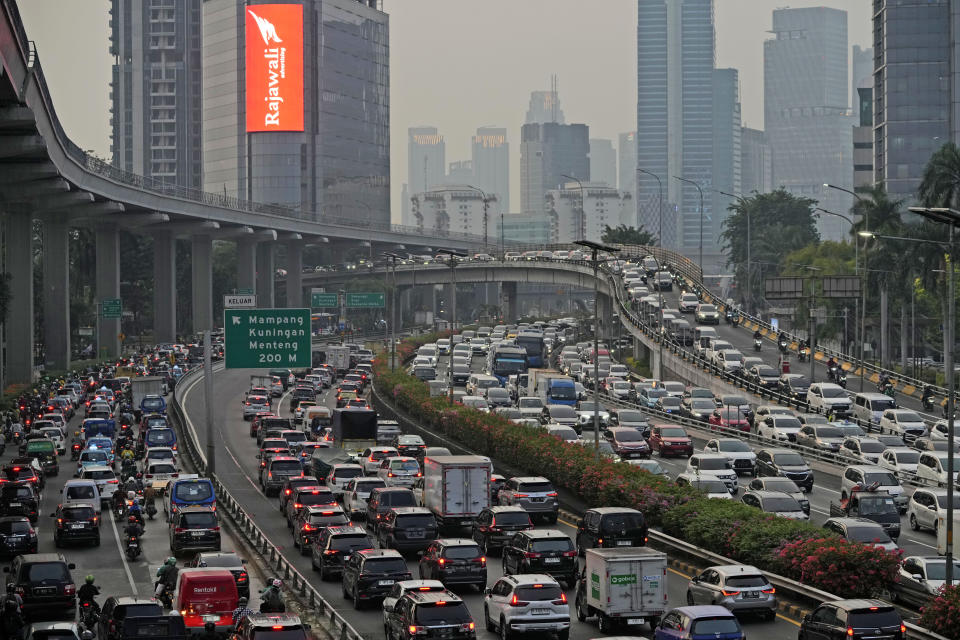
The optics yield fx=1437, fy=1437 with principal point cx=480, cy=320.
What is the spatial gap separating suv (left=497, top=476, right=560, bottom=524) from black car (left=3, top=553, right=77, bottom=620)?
1347cm

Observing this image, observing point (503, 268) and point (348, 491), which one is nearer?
point (348, 491)

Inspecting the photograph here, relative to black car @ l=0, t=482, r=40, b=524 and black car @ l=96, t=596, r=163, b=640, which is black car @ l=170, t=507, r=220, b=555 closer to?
black car @ l=0, t=482, r=40, b=524

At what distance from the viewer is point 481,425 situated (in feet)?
190

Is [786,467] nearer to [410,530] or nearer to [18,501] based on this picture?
[410,530]

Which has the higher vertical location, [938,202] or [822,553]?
[938,202]

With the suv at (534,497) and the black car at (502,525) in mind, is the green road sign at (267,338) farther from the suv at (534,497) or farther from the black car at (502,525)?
the black car at (502,525)

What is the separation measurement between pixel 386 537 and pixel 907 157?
145035mm

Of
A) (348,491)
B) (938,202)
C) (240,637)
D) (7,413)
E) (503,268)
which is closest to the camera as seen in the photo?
(240,637)

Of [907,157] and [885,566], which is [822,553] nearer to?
[885,566]

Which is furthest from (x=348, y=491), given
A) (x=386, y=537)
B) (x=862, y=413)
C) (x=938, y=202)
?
(x=938, y=202)

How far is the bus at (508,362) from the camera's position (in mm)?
96562

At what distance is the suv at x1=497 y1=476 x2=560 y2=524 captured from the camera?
132 ft

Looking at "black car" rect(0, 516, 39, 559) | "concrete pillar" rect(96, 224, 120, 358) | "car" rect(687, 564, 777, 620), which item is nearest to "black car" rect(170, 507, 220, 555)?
"black car" rect(0, 516, 39, 559)

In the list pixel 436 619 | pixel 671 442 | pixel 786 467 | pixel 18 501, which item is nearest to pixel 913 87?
pixel 671 442
